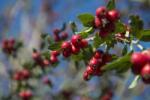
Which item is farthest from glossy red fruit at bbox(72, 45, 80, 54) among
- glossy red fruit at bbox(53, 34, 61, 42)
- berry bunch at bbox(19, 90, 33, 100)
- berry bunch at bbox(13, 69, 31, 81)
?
berry bunch at bbox(19, 90, 33, 100)

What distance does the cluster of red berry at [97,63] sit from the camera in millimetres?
2418

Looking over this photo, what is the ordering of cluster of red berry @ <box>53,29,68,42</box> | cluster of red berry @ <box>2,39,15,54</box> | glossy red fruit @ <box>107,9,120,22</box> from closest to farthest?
glossy red fruit @ <box>107,9,120,22</box> < cluster of red berry @ <box>53,29,68,42</box> < cluster of red berry @ <box>2,39,15,54</box>

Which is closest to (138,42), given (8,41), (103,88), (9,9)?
(8,41)

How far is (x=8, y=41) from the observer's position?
5105 mm

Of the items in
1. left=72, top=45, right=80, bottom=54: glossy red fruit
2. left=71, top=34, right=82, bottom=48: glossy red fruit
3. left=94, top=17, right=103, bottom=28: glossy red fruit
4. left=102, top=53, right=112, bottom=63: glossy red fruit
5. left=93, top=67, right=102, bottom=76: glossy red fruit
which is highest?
left=94, top=17, right=103, bottom=28: glossy red fruit

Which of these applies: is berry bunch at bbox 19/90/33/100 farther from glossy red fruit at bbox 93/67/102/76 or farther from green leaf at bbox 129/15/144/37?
green leaf at bbox 129/15/144/37

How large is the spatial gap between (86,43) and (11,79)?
3200mm

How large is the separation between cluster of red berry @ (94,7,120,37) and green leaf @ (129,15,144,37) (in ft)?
0.31

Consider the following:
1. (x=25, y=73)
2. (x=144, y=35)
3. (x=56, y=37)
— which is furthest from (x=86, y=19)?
(x=25, y=73)

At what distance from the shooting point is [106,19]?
7.59 feet

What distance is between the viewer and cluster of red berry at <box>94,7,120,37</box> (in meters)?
2.30

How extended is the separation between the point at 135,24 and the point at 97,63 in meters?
0.28

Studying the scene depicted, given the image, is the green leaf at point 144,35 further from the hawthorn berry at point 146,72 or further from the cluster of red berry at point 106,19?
the hawthorn berry at point 146,72

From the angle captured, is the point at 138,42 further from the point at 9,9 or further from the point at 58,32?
the point at 9,9
